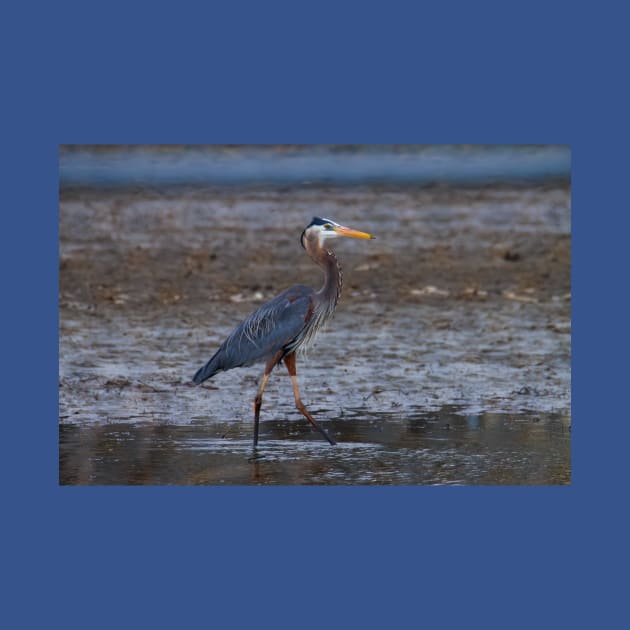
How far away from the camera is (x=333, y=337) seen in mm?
14055

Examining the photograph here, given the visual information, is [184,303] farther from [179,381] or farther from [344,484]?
[344,484]

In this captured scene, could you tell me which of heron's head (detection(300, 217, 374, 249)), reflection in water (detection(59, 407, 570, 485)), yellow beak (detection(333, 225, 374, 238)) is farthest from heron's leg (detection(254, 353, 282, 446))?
yellow beak (detection(333, 225, 374, 238))

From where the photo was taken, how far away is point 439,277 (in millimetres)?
14945

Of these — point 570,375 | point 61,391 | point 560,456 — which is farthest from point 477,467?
point 61,391

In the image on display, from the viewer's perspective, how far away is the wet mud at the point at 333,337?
1124 centimetres

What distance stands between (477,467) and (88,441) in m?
2.99

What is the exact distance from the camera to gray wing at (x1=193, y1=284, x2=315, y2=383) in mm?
11531

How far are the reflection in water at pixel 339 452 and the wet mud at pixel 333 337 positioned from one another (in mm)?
18

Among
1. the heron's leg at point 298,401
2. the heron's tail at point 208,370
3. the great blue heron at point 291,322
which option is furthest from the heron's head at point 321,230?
the heron's tail at point 208,370

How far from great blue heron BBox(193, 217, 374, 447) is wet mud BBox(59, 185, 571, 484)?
0.58m

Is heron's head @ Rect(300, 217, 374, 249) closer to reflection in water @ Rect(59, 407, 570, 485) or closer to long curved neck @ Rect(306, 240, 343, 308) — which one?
long curved neck @ Rect(306, 240, 343, 308)

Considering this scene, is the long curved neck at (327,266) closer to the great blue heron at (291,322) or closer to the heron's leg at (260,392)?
the great blue heron at (291,322)

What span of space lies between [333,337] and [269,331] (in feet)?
8.41

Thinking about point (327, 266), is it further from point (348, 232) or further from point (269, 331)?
point (269, 331)
